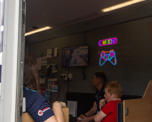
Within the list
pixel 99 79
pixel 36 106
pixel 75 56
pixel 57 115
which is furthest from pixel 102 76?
pixel 36 106

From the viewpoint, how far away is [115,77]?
3.81m

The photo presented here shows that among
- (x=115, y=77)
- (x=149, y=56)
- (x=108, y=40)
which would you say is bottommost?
(x=115, y=77)

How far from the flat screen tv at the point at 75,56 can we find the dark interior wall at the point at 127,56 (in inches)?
4.4

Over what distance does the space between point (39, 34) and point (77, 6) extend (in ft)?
6.81

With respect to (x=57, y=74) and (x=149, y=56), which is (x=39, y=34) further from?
(x=149, y=56)

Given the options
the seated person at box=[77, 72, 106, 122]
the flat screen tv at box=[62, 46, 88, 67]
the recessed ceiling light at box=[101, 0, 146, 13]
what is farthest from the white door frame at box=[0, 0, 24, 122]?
the flat screen tv at box=[62, 46, 88, 67]

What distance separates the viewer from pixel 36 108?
1151 millimetres

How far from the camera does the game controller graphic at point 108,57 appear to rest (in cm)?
386

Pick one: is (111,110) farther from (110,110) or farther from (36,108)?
(36,108)

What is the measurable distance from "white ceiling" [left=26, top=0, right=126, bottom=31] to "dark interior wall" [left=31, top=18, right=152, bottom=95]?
43cm

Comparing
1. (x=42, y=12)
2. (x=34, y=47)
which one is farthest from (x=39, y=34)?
(x=42, y=12)

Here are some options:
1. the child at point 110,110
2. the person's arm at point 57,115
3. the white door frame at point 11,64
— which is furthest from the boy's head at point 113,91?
the white door frame at point 11,64

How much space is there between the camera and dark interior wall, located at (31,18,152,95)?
3.42 metres

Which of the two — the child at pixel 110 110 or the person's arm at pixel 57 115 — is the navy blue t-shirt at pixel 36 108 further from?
the child at pixel 110 110
